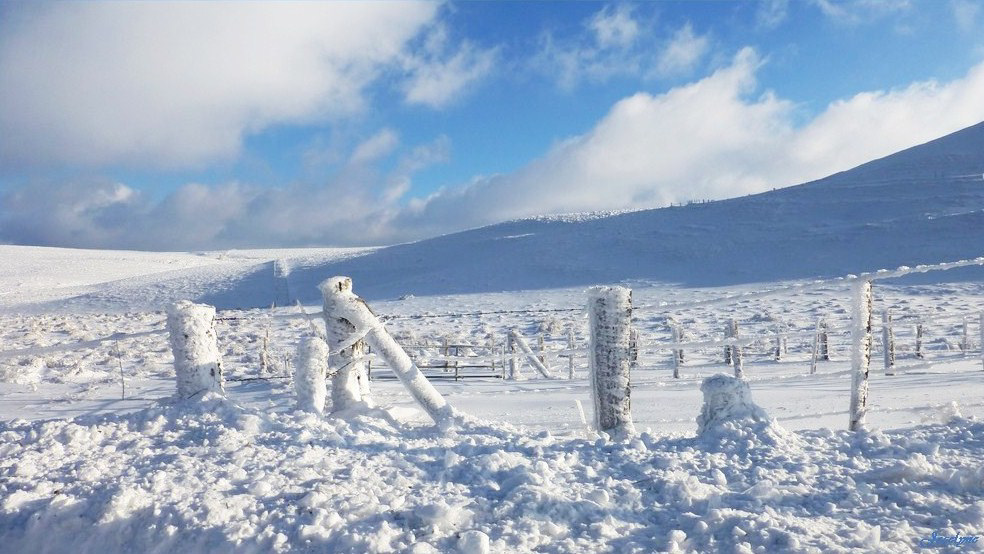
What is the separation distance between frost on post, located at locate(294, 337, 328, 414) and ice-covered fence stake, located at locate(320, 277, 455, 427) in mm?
365

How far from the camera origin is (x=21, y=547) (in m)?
3.14

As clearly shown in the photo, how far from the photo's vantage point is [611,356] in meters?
4.60

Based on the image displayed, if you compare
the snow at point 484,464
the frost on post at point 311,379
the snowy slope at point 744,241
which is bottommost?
the snow at point 484,464

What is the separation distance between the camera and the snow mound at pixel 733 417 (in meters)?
3.96

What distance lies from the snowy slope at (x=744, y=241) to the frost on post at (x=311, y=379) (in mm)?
29764

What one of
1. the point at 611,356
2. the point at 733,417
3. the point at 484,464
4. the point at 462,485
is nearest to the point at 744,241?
the point at 611,356

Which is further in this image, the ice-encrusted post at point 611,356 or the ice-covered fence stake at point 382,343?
the ice-covered fence stake at point 382,343

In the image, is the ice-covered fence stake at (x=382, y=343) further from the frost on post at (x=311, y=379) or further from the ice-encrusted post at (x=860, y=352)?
the ice-encrusted post at (x=860, y=352)

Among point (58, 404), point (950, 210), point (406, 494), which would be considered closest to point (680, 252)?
point (950, 210)

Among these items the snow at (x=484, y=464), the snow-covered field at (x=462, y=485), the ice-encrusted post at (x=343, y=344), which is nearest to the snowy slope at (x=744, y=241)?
the snow at (x=484, y=464)

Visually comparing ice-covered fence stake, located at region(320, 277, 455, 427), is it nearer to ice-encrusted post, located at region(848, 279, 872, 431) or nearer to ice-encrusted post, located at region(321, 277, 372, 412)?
ice-encrusted post, located at region(321, 277, 372, 412)
